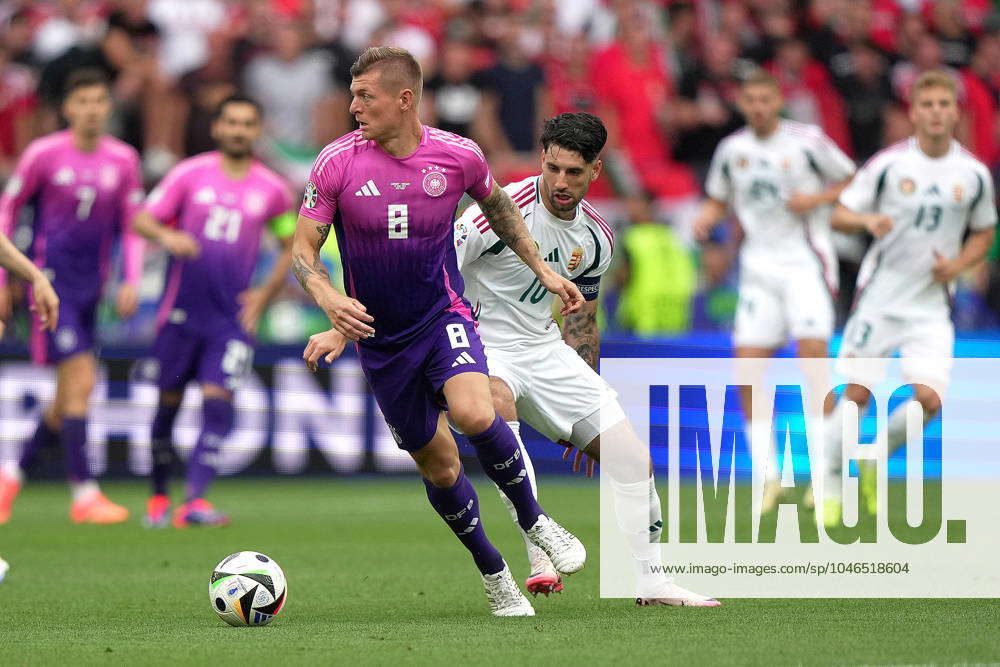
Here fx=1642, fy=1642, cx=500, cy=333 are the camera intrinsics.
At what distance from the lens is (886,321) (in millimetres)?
11727

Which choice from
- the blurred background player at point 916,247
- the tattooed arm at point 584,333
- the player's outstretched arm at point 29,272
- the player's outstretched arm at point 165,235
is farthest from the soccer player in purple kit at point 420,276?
the player's outstretched arm at point 165,235

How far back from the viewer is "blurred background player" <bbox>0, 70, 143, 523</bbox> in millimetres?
12352

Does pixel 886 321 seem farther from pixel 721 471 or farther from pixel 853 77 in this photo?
pixel 853 77

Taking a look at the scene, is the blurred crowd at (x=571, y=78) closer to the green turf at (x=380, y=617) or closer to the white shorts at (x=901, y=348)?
the white shorts at (x=901, y=348)

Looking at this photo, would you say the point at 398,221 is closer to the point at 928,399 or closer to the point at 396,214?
the point at 396,214

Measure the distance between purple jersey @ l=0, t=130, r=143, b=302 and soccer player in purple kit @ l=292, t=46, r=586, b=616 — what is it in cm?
566

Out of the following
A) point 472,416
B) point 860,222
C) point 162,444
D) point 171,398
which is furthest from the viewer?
point 162,444

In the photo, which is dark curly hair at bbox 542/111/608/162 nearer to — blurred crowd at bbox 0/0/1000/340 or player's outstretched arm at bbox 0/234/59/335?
player's outstretched arm at bbox 0/234/59/335

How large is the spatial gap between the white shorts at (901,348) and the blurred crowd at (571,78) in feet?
15.2

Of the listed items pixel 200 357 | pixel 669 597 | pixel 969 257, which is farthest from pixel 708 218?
pixel 669 597

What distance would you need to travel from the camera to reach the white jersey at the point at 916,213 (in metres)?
11.3

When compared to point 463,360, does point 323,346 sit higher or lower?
higher

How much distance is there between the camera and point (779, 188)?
41.8 ft

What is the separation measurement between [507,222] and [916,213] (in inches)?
198
